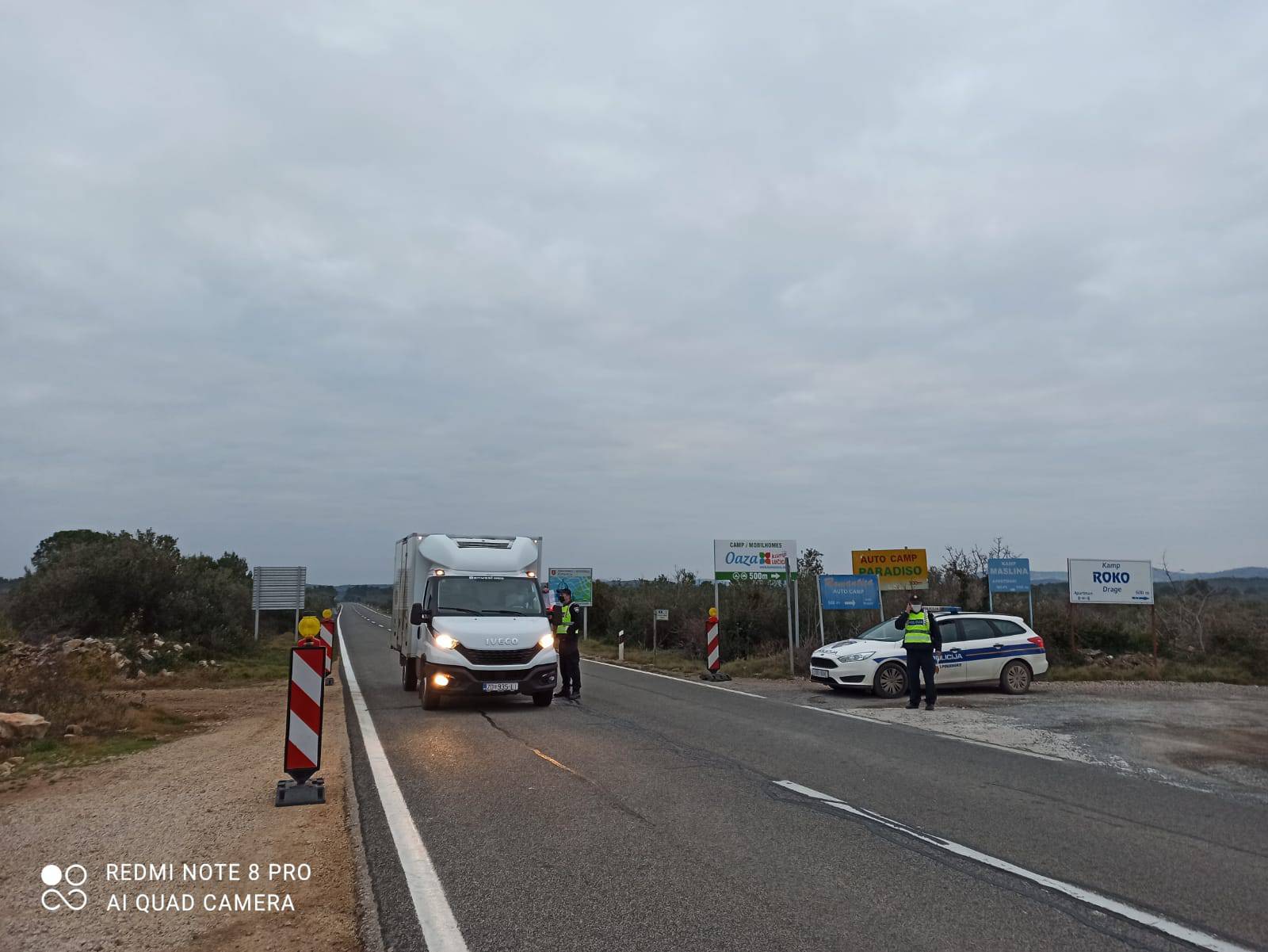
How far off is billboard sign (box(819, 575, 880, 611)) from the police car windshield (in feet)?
15.0

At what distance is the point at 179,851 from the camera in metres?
6.03

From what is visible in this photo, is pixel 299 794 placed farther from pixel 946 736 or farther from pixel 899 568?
pixel 899 568

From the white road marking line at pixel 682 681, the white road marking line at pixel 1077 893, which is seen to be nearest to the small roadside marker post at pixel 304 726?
the white road marking line at pixel 1077 893

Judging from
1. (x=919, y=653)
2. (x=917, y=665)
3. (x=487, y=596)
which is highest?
(x=487, y=596)

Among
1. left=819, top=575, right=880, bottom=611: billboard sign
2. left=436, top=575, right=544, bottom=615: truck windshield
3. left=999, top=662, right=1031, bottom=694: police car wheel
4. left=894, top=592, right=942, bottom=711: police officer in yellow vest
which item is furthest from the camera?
left=819, top=575, right=880, bottom=611: billboard sign

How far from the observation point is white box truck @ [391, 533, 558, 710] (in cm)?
1350

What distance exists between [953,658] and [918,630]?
259 cm

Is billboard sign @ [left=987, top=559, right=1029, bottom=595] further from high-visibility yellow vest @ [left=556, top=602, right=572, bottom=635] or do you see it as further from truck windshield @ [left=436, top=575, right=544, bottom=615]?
truck windshield @ [left=436, top=575, right=544, bottom=615]

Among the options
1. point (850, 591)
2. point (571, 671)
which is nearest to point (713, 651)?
point (850, 591)

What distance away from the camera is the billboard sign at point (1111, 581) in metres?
23.1

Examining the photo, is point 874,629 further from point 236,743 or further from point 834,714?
point 236,743

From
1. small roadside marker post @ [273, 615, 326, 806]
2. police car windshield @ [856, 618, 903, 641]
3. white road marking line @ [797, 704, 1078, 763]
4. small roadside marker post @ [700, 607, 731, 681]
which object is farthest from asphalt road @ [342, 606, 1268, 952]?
small roadside marker post @ [700, 607, 731, 681]

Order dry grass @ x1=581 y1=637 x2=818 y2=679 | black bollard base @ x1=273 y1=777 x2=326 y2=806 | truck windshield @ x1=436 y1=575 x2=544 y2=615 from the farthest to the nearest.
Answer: dry grass @ x1=581 y1=637 x2=818 y2=679 → truck windshield @ x1=436 y1=575 x2=544 y2=615 → black bollard base @ x1=273 y1=777 x2=326 y2=806

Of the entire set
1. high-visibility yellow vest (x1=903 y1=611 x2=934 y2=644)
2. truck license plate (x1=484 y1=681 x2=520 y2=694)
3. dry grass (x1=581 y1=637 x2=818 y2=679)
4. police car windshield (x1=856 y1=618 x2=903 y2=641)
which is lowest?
dry grass (x1=581 y1=637 x2=818 y2=679)
